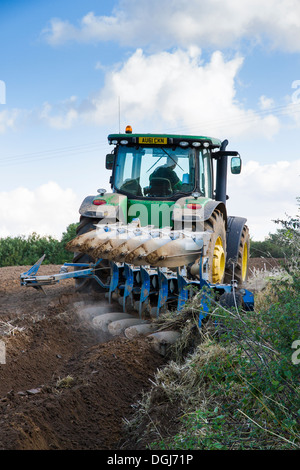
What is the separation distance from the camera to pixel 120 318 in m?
7.28

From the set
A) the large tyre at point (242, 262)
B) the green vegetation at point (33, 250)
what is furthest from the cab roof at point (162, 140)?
the green vegetation at point (33, 250)

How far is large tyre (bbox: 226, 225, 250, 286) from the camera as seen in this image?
9.29m

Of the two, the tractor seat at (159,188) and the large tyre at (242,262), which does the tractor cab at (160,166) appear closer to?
the tractor seat at (159,188)

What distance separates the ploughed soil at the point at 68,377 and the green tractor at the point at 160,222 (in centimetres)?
81

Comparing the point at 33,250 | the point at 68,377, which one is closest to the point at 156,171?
the point at 68,377

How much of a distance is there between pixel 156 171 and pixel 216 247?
5.21ft

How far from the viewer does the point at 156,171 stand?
8.66 metres

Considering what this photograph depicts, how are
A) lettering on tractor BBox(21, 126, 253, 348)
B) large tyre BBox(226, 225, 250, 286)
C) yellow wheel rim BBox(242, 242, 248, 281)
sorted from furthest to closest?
yellow wheel rim BBox(242, 242, 248, 281) < large tyre BBox(226, 225, 250, 286) < lettering on tractor BBox(21, 126, 253, 348)

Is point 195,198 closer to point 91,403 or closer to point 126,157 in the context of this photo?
point 126,157

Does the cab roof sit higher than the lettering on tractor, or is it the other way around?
the cab roof

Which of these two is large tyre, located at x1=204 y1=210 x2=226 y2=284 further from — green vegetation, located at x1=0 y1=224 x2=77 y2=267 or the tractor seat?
green vegetation, located at x1=0 y1=224 x2=77 y2=267

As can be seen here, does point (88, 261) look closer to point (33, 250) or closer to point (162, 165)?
point (162, 165)

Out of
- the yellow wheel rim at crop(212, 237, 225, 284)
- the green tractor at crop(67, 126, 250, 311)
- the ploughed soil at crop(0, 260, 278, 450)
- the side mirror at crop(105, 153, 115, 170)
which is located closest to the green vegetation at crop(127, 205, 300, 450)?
the ploughed soil at crop(0, 260, 278, 450)

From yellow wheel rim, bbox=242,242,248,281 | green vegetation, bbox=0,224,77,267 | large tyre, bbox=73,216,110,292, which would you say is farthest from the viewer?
green vegetation, bbox=0,224,77,267
